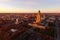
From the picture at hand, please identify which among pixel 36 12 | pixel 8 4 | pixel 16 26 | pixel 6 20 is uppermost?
pixel 8 4

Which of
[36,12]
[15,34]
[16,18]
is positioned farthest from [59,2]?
[15,34]

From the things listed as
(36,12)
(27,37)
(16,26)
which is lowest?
(27,37)

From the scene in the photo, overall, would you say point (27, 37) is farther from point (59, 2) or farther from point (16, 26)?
point (59, 2)

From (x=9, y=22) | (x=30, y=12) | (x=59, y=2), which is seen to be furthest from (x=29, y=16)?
(x=59, y=2)

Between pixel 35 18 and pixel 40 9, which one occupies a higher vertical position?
pixel 40 9

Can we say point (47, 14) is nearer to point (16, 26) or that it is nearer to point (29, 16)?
point (29, 16)

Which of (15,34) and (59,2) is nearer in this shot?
(15,34)
